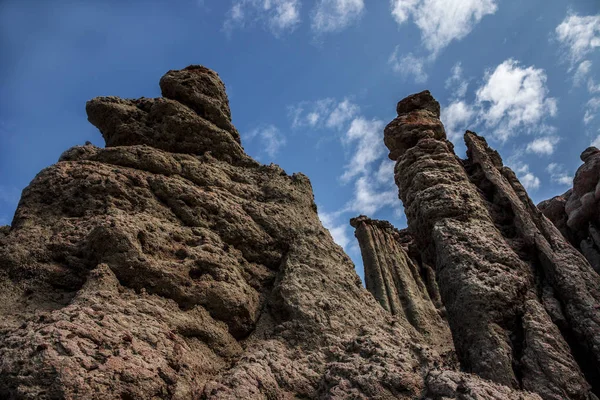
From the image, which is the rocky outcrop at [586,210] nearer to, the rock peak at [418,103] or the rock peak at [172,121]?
the rock peak at [418,103]

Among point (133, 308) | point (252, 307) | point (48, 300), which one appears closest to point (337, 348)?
point (252, 307)

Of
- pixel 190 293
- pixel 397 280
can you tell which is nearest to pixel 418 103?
pixel 190 293

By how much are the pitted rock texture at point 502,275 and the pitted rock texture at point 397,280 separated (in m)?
12.8

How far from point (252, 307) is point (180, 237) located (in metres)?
1.60

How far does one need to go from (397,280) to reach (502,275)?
20.9m

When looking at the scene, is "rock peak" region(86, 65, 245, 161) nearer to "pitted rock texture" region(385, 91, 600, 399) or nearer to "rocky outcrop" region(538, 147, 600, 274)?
"pitted rock texture" region(385, 91, 600, 399)

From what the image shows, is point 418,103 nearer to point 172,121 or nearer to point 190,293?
point 172,121

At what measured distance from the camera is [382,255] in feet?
105

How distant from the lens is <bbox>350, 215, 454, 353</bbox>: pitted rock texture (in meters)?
26.7

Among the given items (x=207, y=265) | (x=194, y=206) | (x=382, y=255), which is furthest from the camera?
(x=382, y=255)

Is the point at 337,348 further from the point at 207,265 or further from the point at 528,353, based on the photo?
the point at 528,353

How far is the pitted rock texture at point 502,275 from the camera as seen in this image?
8.34m

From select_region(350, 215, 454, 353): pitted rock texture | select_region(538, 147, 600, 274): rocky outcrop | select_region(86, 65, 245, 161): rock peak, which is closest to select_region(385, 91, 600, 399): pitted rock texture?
select_region(86, 65, 245, 161): rock peak

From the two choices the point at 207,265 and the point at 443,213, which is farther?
the point at 443,213
